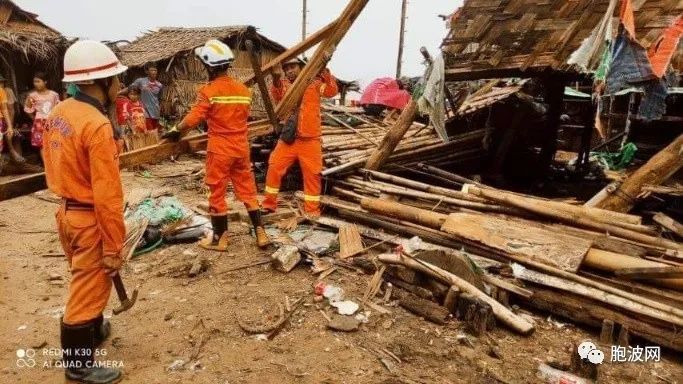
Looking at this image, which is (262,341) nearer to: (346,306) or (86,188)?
(346,306)

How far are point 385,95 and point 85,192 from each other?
1092 cm

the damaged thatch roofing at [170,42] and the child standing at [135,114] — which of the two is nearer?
the child standing at [135,114]

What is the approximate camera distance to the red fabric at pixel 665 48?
481 cm

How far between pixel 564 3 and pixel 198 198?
6.13m

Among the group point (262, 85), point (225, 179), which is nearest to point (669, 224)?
point (262, 85)

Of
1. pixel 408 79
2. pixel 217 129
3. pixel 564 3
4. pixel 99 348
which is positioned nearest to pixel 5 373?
pixel 99 348

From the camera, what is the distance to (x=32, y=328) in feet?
12.2

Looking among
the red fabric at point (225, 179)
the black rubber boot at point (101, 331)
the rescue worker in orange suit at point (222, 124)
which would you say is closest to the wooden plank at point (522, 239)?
the red fabric at point (225, 179)

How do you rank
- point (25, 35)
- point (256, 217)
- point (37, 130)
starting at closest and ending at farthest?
point (256, 217) < point (37, 130) < point (25, 35)

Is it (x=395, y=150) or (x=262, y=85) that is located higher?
(x=262, y=85)

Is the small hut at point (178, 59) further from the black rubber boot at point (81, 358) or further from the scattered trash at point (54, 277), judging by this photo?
the black rubber boot at point (81, 358)

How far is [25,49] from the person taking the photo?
9.82 m

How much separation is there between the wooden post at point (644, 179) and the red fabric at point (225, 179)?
13.1 feet

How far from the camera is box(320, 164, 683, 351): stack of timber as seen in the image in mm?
3680
